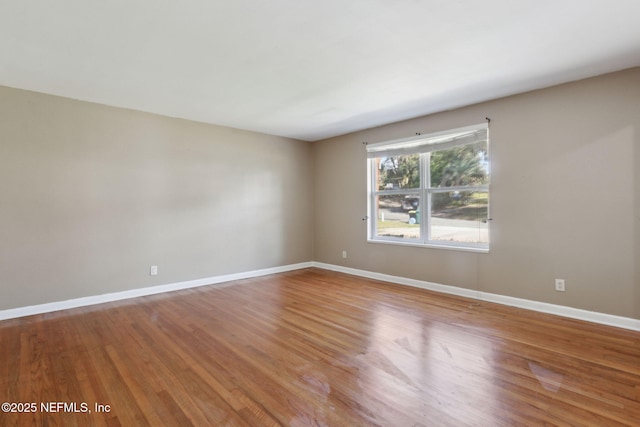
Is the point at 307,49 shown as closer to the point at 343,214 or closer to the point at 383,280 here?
the point at 343,214

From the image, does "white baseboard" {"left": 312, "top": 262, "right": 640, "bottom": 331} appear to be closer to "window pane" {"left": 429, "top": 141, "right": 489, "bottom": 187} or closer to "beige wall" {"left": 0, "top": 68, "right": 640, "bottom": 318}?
"beige wall" {"left": 0, "top": 68, "right": 640, "bottom": 318}

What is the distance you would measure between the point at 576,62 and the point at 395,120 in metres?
2.23

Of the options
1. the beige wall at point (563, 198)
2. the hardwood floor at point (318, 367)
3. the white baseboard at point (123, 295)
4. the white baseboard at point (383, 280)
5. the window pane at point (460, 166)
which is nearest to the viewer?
the hardwood floor at point (318, 367)

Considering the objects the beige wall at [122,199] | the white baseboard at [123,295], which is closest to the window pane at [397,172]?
the beige wall at [122,199]

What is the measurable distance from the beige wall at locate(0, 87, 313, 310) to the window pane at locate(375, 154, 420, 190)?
1.79 m

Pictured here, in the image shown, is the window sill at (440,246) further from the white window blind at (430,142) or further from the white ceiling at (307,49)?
the white ceiling at (307,49)

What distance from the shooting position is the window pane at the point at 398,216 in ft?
15.4

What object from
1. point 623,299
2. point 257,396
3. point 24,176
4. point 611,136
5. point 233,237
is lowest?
point 257,396

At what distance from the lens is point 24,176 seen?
11.1 feet

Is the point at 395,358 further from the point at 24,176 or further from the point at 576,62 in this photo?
the point at 24,176

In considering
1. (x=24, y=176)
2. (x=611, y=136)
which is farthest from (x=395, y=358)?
(x=24, y=176)

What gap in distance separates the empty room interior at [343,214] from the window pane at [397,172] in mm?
38

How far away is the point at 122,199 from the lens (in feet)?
13.2

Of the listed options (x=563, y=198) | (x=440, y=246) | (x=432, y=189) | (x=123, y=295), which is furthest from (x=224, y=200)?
(x=563, y=198)
